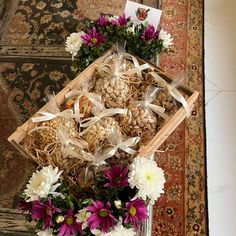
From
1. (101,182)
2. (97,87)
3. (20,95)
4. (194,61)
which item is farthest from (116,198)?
(194,61)

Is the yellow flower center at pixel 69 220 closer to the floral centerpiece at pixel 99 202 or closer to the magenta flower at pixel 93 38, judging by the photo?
the floral centerpiece at pixel 99 202

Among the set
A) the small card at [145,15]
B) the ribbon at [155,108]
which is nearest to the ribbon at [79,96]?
the ribbon at [155,108]

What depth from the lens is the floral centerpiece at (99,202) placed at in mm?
825

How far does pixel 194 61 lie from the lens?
5.57 ft

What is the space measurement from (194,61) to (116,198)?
1.01 meters

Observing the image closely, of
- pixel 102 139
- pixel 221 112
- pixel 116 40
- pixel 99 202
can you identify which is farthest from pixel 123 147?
pixel 221 112

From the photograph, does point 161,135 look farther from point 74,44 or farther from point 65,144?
point 74,44

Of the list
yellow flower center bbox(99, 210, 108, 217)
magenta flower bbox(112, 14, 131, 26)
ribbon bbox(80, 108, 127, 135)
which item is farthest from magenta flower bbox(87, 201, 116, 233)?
magenta flower bbox(112, 14, 131, 26)

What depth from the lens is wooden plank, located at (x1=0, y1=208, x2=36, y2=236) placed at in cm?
127

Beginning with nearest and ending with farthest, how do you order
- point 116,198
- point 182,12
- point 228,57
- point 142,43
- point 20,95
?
point 116,198, point 142,43, point 20,95, point 228,57, point 182,12

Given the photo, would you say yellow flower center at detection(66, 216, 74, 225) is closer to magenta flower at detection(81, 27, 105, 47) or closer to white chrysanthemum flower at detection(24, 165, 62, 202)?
white chrysanthemum flower at detection(24, 165, 62, 202)

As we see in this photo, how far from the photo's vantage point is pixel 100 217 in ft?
2.71

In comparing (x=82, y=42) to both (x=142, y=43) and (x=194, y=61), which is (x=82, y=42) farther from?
(x=194, y=61)

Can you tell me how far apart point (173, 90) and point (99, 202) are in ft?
1.26
